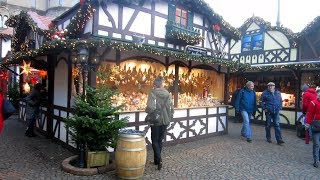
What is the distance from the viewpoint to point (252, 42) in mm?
16844

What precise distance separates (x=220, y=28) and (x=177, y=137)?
16.9ft

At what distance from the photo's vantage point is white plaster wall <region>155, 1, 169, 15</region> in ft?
30.7

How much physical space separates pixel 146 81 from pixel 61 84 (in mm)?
2772

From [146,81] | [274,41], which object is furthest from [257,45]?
[146,81]

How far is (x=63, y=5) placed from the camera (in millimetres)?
32844

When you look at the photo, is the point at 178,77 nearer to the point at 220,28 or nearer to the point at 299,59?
the point at 220,28

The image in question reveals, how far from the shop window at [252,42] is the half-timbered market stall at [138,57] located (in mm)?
4954

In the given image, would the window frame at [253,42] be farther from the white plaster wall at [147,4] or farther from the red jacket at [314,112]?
the red jacket at [314,112]

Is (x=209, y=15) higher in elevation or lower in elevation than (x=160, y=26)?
higher

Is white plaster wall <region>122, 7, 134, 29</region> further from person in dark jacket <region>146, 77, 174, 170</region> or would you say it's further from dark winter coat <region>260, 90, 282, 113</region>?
dark winter coat <region>260, 90, 282, 113</region>

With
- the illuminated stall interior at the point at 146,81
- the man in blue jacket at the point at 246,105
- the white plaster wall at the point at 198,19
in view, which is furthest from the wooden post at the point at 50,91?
the man in blue jacket at the point at 246,105

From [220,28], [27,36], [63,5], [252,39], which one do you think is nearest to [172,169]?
[220,28]

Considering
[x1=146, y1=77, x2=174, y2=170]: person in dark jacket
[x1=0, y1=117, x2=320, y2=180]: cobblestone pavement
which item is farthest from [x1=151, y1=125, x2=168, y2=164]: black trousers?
[x1=0, y1=117, x2=320, y2=180]: cobblestone pavement

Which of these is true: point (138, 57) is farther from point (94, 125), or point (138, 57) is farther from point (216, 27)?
point (216, 27)
